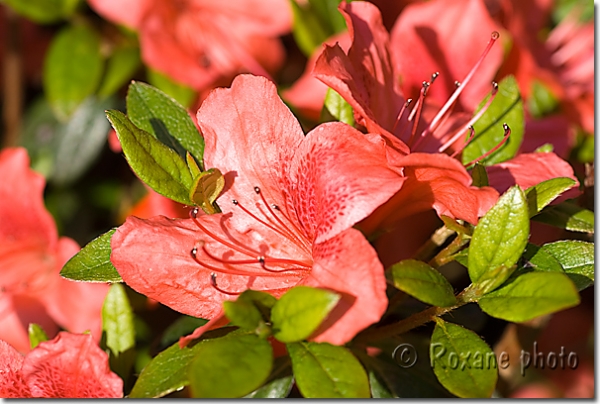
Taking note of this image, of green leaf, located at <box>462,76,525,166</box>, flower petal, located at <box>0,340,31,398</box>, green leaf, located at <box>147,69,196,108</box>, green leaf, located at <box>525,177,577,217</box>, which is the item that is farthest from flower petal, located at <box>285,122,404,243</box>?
green leaf, located at <box>147,69,196,108</box>

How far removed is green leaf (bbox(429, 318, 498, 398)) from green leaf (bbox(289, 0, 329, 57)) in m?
0.83

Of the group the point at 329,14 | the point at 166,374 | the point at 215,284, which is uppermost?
the point at 329,14

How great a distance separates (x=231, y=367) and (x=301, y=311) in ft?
0.33

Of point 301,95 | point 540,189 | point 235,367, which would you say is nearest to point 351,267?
point 235,367

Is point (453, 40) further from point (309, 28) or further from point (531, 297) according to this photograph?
point (531, 297)

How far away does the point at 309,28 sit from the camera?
5.18ft

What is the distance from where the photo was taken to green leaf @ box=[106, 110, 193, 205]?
3.17 feet

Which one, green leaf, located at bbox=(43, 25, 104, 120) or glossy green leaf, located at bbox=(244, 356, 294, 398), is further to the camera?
green leaf, located at bbox=(43, 25, 104, 120)

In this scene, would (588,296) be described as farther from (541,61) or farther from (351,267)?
(351,267)

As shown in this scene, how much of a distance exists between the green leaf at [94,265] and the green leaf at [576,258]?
0.61 meters

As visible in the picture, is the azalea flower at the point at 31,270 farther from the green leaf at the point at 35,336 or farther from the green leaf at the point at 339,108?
the green leaf at the point at 339,108

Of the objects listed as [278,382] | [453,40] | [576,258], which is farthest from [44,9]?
[576,258]

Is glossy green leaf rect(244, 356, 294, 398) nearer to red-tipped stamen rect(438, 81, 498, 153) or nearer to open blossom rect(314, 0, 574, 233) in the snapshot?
open blossom rect(314, 0, 574, 233)

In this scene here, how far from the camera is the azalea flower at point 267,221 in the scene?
2.82ft
